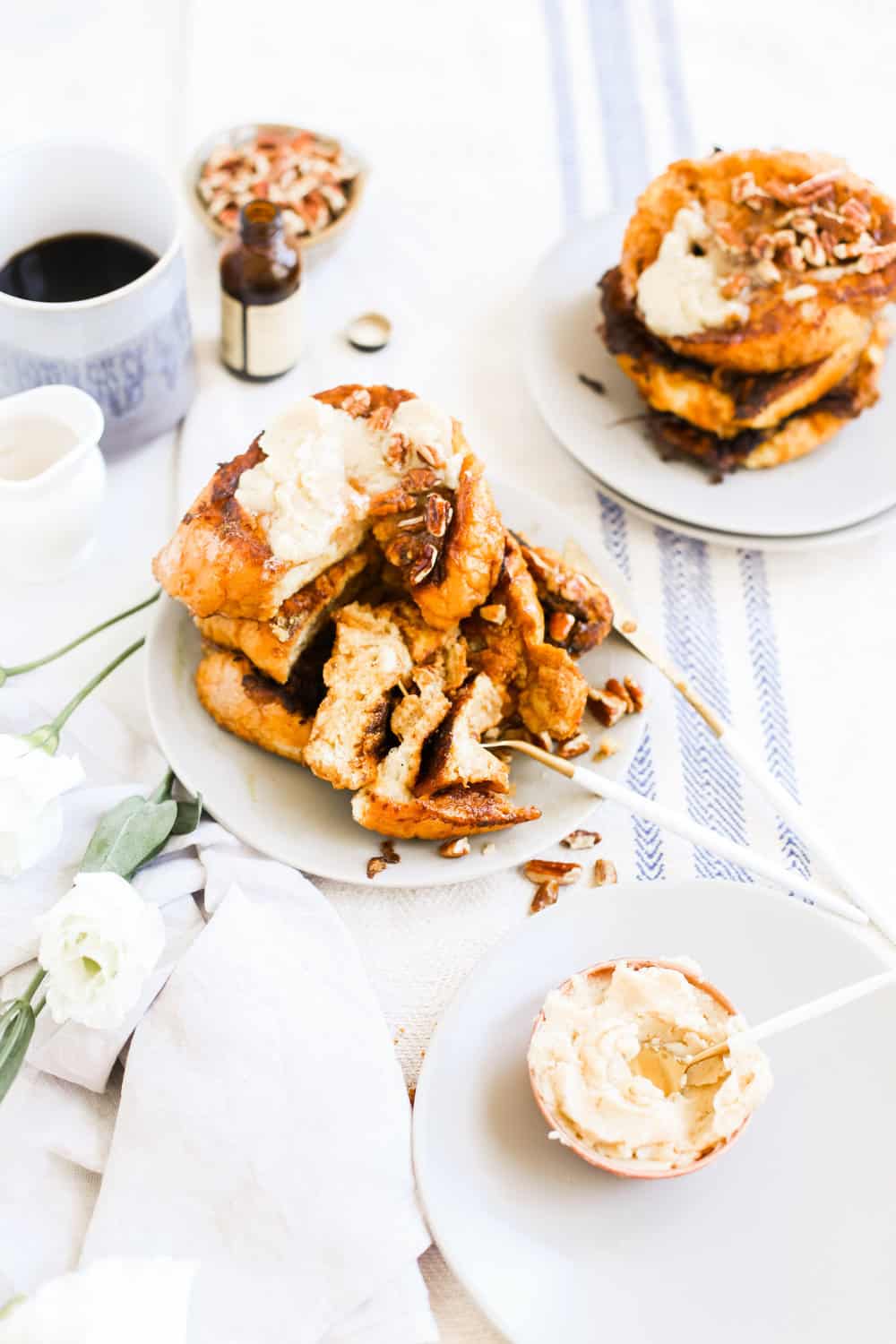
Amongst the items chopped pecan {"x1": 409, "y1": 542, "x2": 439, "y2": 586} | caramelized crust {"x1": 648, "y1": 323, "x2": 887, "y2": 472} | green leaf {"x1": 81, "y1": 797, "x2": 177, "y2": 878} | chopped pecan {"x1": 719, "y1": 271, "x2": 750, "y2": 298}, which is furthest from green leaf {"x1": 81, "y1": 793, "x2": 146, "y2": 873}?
chopped pecan {"x1": 719, "y1": 271, "x2": 750, "y2": 298}

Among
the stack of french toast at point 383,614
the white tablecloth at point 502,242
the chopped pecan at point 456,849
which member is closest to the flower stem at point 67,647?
the white tablecloth at point 502,242

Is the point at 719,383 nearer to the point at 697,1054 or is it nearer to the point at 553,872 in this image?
the point at 553,872

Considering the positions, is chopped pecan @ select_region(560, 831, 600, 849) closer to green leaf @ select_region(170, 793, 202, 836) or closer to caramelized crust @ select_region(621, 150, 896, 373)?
green leaf @ select_region(170, 793, 202, 836)

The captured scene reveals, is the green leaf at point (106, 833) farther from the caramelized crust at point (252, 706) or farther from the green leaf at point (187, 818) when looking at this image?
the caramelized crust at point (252, 706)

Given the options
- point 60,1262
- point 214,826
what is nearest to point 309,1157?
point 60,1262

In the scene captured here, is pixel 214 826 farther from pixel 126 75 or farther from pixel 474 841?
pixel 126 75

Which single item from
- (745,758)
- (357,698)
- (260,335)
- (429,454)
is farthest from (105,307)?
(745,758)
